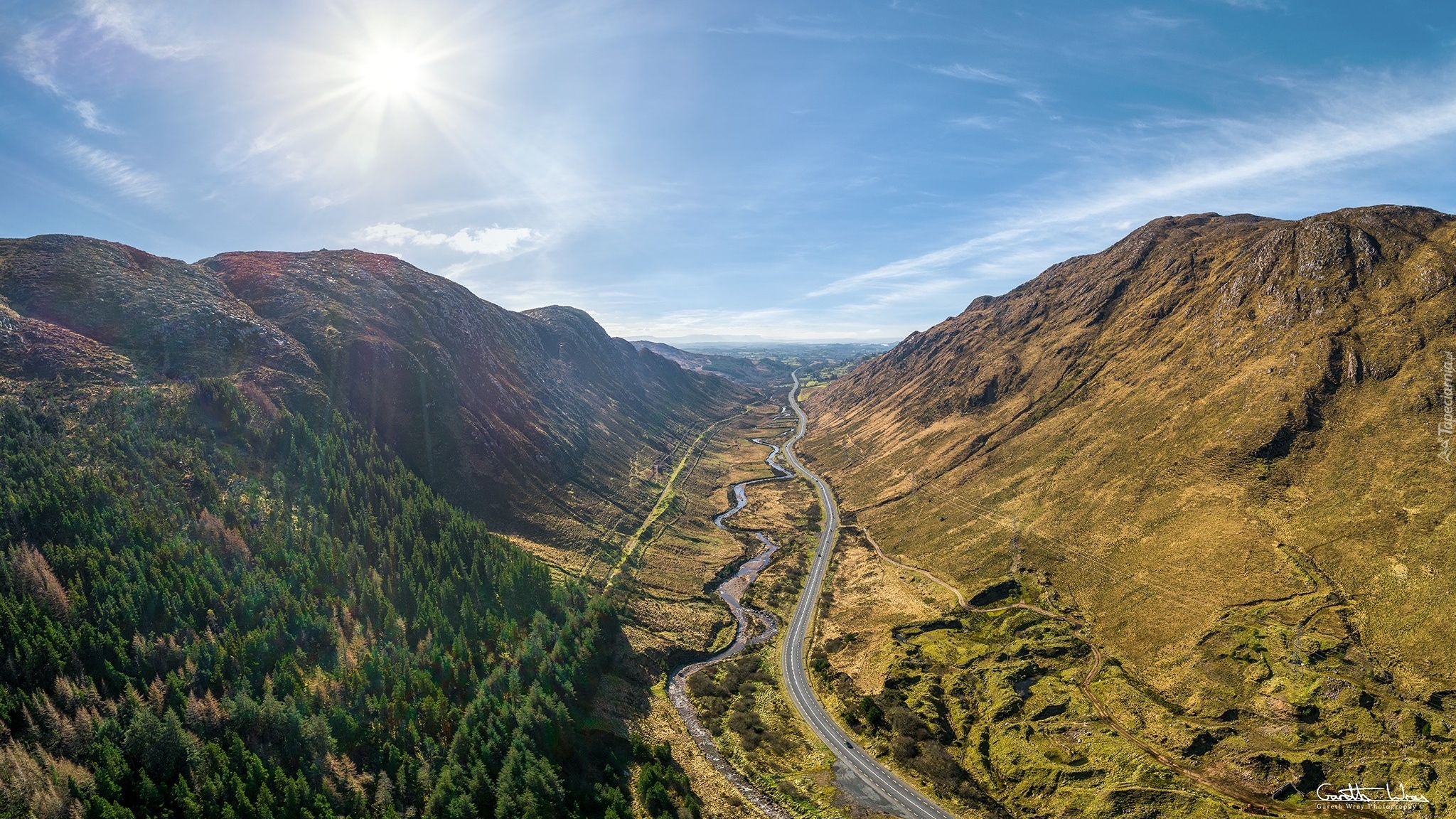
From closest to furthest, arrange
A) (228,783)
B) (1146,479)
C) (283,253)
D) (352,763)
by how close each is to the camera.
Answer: (228,783), (352,763), (1146,479), (283,253)

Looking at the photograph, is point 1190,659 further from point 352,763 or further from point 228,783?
point 228,783

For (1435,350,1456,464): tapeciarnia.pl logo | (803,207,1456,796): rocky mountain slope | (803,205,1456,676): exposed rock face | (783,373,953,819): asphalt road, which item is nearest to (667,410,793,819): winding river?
(783,373,953,819): asphalt road

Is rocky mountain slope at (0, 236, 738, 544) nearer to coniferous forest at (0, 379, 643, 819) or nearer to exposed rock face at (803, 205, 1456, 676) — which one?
coniferous forest at (0, 379, 643, 819)

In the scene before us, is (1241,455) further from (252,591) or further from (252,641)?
(252,591)

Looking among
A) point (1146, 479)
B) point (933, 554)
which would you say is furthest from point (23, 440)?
point (1146, 479)

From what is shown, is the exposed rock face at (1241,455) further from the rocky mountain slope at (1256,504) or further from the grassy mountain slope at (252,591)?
the grassy mountain slope at (252,591)
